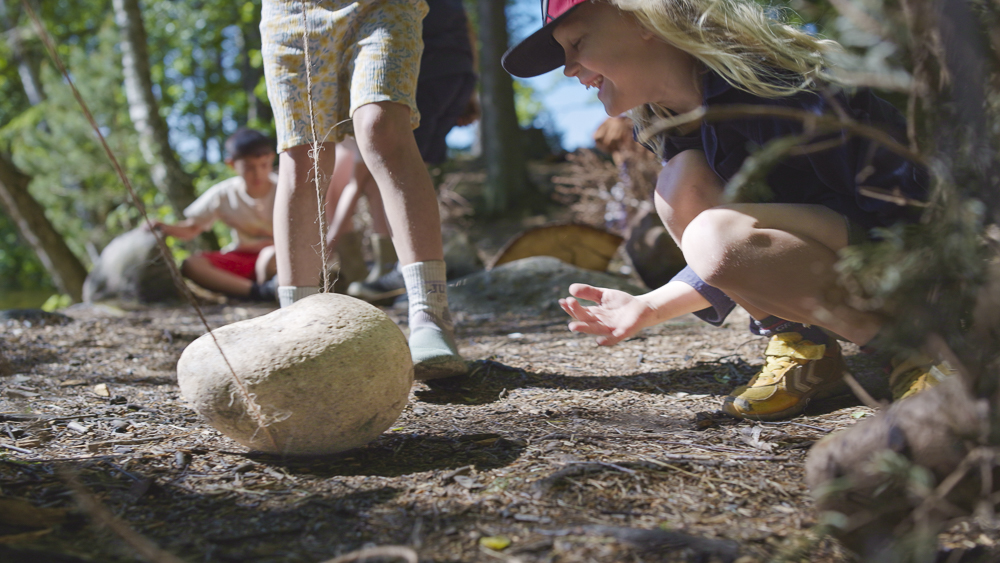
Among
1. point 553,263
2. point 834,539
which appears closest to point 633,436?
point 834,539

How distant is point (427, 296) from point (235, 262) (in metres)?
4.23

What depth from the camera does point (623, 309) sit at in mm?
2113

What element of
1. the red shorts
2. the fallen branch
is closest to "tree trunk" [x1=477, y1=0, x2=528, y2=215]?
the red shorts

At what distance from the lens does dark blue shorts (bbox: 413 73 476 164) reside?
3666 millimetres

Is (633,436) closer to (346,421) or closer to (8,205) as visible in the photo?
(346,421)

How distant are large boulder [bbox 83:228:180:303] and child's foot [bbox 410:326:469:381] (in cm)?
412

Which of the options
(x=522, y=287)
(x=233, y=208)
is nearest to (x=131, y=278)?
(x=233, y=208)

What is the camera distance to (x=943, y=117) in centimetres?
111

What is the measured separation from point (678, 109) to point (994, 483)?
1367 mm

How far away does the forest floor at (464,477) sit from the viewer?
1.23 m

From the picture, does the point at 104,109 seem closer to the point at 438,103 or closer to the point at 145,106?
the point at 145,106

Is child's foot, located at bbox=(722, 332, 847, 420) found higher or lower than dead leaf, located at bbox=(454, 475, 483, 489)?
lower

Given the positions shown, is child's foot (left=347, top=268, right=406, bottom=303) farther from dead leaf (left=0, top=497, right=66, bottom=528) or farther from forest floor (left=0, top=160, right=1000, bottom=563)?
dead leaf (left=0, top=497, right=66, bottom=528)

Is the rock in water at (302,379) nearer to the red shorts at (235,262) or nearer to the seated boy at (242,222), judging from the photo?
the seated boy at (242,222)
